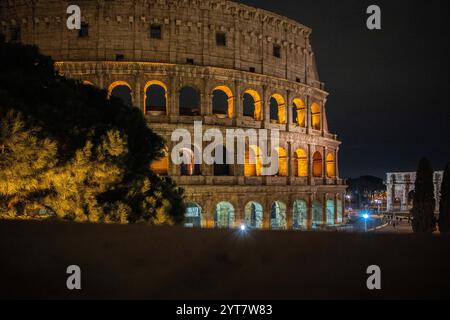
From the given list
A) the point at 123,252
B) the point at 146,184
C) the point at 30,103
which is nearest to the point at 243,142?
the point at 146,184

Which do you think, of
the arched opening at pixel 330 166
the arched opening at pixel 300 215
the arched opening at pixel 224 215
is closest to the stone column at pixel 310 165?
the arched opening at pixel 300 215

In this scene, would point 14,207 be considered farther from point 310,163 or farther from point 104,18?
point 310,163

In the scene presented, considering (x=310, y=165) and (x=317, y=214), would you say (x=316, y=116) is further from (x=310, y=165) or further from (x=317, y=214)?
(x=317, y=214)

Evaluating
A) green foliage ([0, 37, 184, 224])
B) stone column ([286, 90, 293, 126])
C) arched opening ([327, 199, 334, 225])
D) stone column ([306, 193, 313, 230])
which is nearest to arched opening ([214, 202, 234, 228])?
stone column ([306, 193, 313, 230])

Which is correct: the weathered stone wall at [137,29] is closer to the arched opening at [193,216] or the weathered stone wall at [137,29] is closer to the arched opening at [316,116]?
the arched opening at [316,116]

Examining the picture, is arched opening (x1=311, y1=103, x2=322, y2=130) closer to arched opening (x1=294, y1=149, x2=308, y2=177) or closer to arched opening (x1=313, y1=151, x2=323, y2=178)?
arched opening (x1=313, y1=151, x2=323, y2=178)

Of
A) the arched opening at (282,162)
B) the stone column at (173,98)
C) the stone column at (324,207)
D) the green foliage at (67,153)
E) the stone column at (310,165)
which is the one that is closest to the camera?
the green foliage at (67,153)

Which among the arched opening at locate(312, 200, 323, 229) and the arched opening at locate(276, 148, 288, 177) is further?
the arched opening at locate(312, 200, 323, 229)
